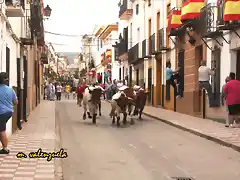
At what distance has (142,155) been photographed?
1038 centimetres

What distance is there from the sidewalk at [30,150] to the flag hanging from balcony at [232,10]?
6427 millimetres

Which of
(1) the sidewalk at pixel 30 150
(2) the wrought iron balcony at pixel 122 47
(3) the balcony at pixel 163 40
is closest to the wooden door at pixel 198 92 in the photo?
(3) the balcony at pixel 163 40

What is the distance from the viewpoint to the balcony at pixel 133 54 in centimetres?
3369

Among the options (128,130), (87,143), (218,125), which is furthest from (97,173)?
(218,125)

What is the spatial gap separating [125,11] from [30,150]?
2902cm

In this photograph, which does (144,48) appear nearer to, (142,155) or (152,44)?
(152,44)

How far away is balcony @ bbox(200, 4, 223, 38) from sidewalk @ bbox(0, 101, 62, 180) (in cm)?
663

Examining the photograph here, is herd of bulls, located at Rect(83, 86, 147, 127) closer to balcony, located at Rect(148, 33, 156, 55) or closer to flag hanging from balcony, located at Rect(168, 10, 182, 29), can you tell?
flag hanging from balcony, located at Rect(168, 10, 182, 29)

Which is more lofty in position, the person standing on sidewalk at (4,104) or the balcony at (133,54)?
the balcony at (133,54)

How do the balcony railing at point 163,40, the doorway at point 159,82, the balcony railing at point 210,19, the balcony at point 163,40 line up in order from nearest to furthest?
1. the balcony railing at point 210,19
2. the balcony at point 163,40
3. the balcony railing at point 163,40
4. the doorway at point 159,82

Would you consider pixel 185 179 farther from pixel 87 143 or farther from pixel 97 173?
pixel 87 143

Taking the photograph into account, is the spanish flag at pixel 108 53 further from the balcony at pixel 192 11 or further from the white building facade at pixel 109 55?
the balcony at pixel 192 11

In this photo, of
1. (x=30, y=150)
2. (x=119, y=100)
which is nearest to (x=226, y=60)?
(x=119, y=100)

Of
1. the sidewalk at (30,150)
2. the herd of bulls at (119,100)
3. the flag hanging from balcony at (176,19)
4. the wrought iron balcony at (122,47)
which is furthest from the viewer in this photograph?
the wrought iron balcony at (122,47)
